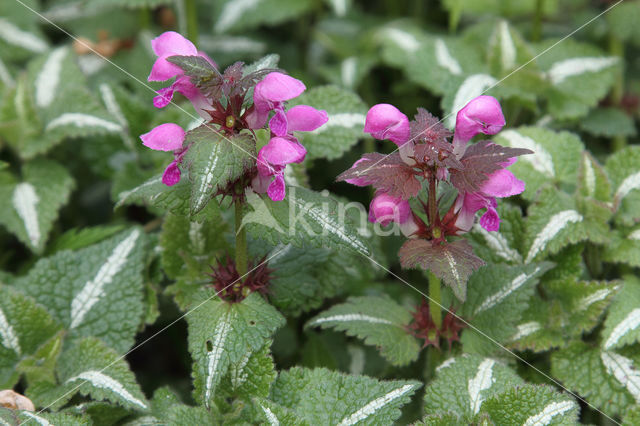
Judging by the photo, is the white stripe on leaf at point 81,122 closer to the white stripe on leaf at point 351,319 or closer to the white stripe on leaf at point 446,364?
the white stripe on leaf at point 351,319

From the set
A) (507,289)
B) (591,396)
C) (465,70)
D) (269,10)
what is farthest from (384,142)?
(591,396)

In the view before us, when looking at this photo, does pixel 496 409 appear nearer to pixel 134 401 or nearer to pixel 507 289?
pixel 507 289

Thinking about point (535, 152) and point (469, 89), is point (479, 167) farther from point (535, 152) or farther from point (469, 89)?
point (469, 89)

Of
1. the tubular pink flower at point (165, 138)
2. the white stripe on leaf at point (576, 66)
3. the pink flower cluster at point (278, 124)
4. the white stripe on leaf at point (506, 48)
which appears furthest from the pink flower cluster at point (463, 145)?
the white stripe on leaf at point (576, 66)

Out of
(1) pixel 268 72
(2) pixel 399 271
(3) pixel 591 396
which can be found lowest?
(2) pixel 399 271

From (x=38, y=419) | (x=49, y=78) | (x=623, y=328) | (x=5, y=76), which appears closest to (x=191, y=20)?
(x=49, y=78)
